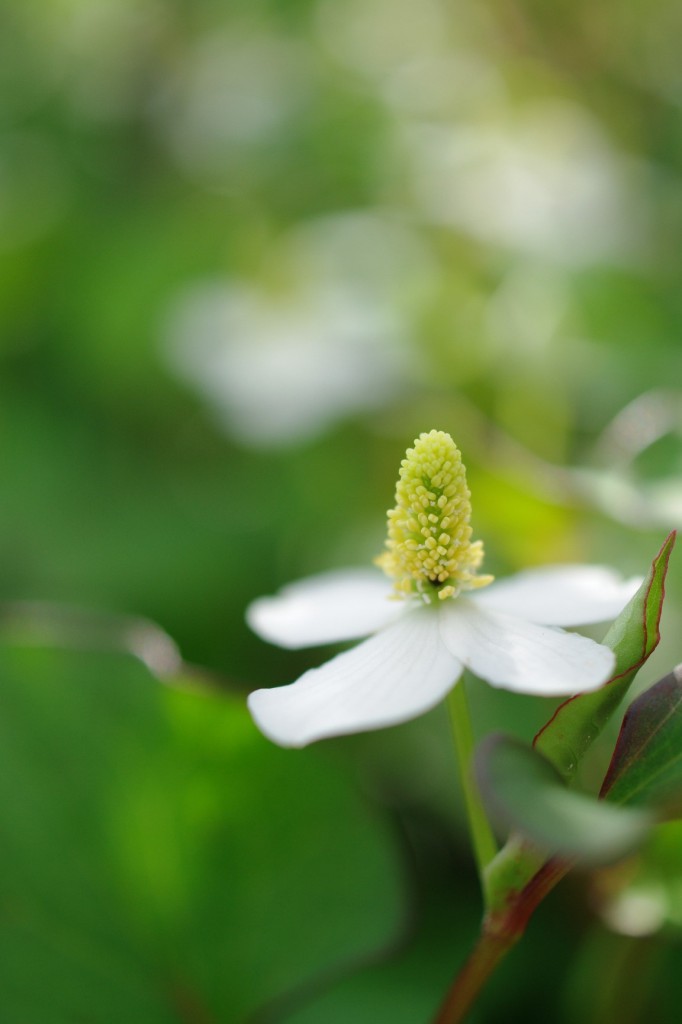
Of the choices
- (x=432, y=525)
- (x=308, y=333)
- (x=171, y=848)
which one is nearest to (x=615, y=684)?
(x=432, y=525)

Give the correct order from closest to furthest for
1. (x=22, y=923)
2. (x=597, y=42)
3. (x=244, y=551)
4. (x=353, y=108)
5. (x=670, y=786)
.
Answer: (x=670, y=786), (x=22, y=923), (x=244, y=551), (x=353, y=108), (x=597, y=42)

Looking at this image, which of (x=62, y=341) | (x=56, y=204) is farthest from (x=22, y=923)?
(x=56, y=204)

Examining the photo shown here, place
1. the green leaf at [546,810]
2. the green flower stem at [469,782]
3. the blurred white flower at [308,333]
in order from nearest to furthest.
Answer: the green leaf at [546,810] < the green flower stem at [469,782] < the blurred white flower at [308,333]

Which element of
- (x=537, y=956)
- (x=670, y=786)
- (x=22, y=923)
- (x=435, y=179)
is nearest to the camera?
(x=670, y=786)

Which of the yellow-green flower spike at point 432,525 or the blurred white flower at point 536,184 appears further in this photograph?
the blurred white flower at point 536,184

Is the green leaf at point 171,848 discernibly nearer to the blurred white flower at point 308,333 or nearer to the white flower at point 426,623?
the white flower at point 426,623

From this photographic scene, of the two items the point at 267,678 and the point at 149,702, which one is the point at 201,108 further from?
the point at 149,702

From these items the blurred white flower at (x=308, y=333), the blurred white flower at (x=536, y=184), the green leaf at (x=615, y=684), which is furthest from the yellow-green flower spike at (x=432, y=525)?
the blurred white flower at (x=536, y=184)
